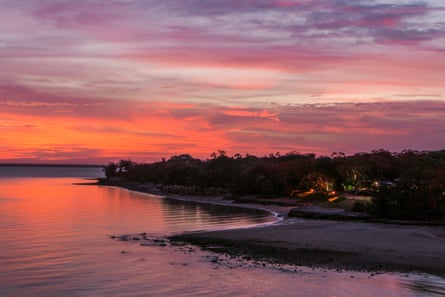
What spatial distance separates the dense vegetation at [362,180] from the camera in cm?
5250

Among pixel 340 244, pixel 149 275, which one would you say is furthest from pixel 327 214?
pixel 149 275

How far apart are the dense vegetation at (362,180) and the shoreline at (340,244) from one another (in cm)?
586

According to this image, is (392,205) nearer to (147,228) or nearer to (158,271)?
(147,228)

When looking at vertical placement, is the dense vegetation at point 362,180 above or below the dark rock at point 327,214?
above

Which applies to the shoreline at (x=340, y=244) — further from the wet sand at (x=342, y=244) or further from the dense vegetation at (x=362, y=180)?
the dense vegetation at (x=362, y=180)

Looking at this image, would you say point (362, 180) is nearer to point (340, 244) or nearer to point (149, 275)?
point (340, 244)

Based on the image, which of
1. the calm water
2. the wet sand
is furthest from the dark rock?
the calm water

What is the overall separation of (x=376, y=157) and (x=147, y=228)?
61696 mm

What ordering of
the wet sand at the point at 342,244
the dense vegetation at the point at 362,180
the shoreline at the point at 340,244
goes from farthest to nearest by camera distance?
the dense vegetation at the point at 362,180, the wet sand at the point at 342,244, the shoreline at the point at 340,244

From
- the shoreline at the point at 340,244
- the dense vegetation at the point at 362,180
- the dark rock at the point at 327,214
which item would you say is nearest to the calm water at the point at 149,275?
the shoreline at the point at 340,244

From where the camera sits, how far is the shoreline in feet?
94.8

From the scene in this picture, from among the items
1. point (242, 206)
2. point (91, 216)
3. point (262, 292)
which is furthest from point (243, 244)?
point (242, 206)

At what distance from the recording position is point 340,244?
3569cm

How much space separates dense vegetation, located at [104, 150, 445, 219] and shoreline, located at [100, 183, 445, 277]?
19.2ft
